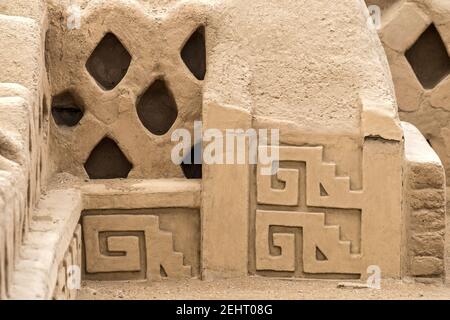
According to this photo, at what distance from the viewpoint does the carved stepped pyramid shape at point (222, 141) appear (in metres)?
4.87

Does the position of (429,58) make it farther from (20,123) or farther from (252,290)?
(20,123)

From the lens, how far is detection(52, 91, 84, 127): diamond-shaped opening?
5.28 metres

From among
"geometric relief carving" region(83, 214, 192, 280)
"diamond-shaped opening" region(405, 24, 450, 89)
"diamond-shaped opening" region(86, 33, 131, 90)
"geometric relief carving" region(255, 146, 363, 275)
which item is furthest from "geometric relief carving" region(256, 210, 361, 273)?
"diamond-shaped opening" region(405, 24, 450, 89)

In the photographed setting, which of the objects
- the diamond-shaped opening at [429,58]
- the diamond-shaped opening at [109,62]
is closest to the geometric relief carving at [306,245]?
the diamond-shaped opening at [109,62]

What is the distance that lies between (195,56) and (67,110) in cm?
73

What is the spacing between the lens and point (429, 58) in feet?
21.9

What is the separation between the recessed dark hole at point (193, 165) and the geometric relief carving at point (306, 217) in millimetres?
516

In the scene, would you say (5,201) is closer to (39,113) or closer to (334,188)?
(39,113)

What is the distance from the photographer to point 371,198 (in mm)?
4863

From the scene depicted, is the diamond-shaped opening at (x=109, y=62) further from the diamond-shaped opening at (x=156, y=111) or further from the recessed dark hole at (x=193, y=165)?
the recessed dark hole at (x=193, y=165)

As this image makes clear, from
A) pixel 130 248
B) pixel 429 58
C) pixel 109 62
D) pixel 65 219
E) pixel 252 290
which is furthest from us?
pixel 429 58

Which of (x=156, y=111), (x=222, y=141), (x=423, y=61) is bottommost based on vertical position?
(x=222, y=141)

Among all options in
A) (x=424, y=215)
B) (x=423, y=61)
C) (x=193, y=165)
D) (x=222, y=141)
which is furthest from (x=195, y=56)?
(x=423, y=61)

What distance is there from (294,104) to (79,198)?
1.15 m
